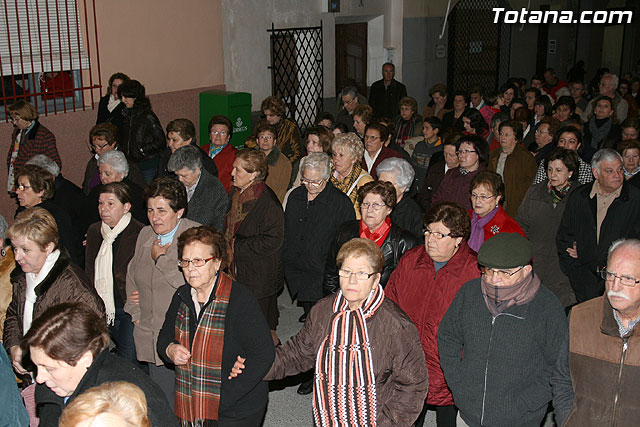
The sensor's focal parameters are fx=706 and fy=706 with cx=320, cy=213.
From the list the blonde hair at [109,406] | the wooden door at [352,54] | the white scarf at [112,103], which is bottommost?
the blonde hair at [109,406]

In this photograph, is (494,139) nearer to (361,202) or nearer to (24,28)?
(361,202)

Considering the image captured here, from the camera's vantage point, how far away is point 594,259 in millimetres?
5465

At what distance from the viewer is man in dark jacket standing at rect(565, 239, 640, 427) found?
327 centimetres

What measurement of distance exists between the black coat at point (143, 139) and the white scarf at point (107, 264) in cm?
312

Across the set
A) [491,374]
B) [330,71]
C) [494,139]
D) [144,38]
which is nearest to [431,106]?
[330,71]

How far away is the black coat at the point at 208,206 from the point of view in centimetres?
579

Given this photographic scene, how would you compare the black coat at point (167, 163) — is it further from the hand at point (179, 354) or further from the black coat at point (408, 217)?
the hand at point (179, 354)

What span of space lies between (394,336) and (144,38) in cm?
800

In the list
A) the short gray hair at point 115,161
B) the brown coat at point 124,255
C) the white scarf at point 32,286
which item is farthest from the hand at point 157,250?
the short gray hair at point 115,161

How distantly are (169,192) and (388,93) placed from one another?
8386 mm

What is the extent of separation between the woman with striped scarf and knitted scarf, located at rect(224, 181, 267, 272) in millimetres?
1864

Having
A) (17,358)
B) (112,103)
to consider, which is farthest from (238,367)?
(112,103)

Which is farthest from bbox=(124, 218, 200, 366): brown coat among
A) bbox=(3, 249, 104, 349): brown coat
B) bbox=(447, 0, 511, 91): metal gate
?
bbox=(447, 0, 511, 91): metal gate

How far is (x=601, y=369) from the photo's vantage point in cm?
334
